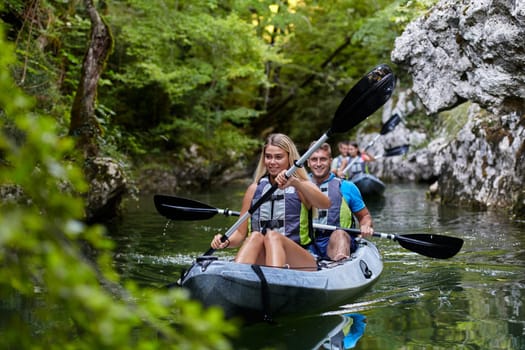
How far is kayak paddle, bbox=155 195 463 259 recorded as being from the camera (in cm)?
541

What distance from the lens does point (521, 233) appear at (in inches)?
296

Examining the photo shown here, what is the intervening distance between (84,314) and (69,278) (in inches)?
4.7

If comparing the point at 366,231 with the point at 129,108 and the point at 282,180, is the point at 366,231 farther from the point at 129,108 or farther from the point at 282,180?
the point at 129,108

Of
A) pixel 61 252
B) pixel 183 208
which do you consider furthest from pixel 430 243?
pixel 61 252

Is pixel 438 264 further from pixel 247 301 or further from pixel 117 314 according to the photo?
pixel 117 314

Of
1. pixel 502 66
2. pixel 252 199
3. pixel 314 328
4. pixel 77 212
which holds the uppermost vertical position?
pixel 502 66

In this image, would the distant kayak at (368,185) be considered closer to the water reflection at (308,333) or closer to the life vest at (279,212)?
the life vest at (279,212)

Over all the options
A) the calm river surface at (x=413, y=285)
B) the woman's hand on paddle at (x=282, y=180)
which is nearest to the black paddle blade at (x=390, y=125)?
the calm river surface at (x=413, y=285)

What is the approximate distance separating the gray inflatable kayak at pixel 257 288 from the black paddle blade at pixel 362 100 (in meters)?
1.19

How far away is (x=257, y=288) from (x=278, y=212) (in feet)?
3.41

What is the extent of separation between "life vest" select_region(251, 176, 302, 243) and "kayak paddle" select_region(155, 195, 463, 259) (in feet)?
2.25

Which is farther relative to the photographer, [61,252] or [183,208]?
[183,208]

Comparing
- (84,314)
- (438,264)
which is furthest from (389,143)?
(84,314)

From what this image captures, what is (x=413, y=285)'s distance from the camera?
5.21 metres
